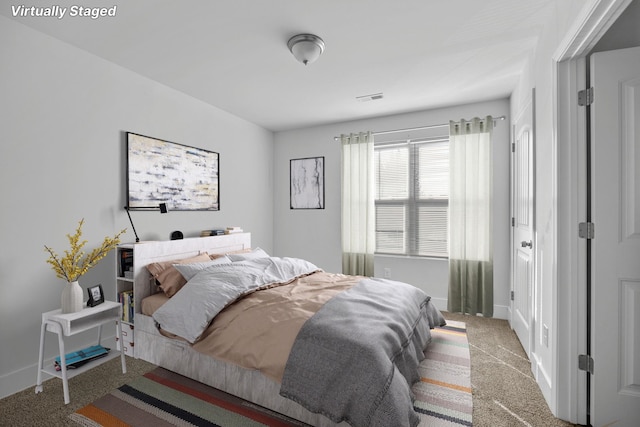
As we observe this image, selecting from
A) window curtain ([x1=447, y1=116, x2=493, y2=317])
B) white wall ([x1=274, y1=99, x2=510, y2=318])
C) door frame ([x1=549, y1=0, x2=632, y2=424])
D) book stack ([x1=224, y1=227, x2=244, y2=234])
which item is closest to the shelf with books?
book stack ([x1=224, y1=227, x2=244, y2=234])

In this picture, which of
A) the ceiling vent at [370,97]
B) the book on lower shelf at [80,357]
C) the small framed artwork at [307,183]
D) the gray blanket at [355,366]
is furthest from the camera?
the small framed artwork at [307,183]

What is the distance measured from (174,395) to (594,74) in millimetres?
3324

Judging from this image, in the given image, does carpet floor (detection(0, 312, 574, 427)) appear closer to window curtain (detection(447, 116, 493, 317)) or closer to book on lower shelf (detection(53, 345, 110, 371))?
book on lower shelf (detection(53, 345, 110, 371))

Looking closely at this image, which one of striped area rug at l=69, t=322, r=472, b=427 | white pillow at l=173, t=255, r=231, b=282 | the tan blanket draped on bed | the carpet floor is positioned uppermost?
white pillow at l=173, t=255, r=231, b=282

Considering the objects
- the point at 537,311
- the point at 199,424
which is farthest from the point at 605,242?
the point at 199,424

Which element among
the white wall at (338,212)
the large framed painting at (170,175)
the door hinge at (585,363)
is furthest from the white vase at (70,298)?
the door hinge at (585,363)

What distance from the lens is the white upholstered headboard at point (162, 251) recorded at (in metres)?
2.66

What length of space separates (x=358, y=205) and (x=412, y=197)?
0.74 meters

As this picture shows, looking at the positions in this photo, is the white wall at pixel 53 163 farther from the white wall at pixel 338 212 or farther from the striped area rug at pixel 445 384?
the striped area rug at pixel 445 384

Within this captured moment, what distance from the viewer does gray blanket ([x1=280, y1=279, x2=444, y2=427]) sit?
5.00ft

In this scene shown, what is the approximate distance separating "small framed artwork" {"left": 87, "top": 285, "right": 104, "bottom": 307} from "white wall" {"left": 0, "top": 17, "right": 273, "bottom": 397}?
0.31m

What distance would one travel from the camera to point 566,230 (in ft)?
6.24

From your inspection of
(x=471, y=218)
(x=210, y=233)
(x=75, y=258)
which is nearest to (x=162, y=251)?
(x=75, y=258)

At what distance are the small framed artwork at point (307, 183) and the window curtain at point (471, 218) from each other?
1859 mm
